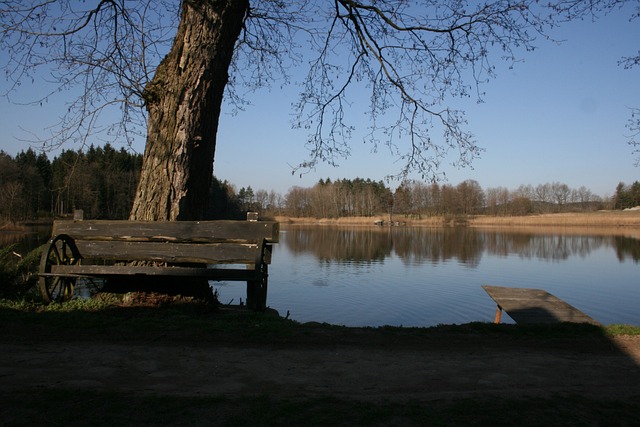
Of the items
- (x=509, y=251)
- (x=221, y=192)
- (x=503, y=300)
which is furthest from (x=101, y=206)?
(x=503, y=300)

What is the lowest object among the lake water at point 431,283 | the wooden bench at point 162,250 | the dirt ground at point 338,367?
the lake water at point 431,283

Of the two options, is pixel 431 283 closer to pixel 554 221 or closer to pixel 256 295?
pixel 256 295

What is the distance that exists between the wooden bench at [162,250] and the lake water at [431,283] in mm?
6140

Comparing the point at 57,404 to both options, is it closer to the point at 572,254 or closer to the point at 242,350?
the point at 242,350

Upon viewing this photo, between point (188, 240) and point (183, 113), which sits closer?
point (188, 240)

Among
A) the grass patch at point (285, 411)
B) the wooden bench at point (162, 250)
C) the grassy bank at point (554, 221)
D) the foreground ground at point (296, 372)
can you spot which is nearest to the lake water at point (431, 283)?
the wooden bench at point (162, 250)

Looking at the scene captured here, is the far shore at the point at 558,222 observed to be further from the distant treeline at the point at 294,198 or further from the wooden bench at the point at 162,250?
the wooden bench at the point at 162,250

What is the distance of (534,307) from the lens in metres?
11.4

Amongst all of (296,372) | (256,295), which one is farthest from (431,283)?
(296,372)

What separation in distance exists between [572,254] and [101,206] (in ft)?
179

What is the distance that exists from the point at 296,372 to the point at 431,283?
52.1ft

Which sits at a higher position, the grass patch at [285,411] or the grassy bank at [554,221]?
the grassy bank at [554,221]

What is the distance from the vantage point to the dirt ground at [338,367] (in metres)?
4.02

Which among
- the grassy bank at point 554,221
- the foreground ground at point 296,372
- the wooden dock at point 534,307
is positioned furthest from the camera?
the grassy bank at point 554,221
